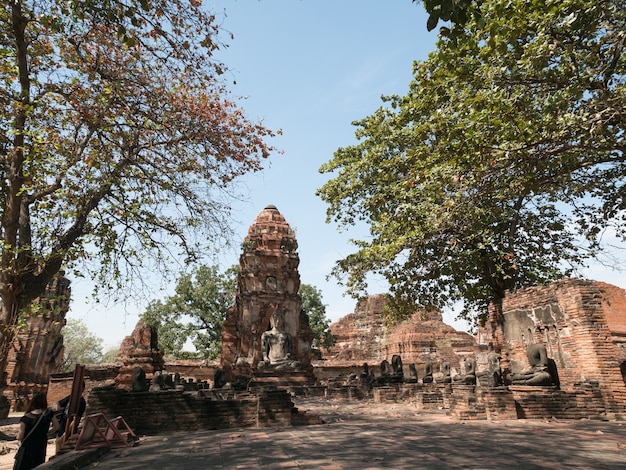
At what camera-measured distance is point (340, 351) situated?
3238 cm

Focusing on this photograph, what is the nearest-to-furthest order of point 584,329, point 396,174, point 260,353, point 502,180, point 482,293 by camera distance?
point 502,180
point 584,329
point 396,174
point 482,293
point 260,353

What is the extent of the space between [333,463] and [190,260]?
6208 millimetres

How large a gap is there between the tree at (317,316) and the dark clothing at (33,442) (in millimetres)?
27358

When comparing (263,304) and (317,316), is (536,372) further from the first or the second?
(317,316)

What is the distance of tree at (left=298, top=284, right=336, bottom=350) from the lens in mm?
32000

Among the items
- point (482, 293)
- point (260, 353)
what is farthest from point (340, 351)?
point (482, 293)

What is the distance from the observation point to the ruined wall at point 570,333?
9.30 m

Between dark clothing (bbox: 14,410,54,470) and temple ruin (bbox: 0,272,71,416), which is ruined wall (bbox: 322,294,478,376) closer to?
temple ruin (bbox: 0,272,71,416)

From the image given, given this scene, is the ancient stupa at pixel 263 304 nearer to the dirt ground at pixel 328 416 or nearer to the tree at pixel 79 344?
the dirt ground at pixel 328 416

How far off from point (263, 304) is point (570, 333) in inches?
574

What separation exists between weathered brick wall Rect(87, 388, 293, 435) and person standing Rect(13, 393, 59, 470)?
3304mm

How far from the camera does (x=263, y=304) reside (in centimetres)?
2166

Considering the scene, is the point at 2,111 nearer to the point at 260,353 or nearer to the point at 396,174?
the point at 396,174

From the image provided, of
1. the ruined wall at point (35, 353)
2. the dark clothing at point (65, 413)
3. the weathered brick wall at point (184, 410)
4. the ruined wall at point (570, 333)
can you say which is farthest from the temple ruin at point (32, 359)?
the ruined wall at point (570, 333)
